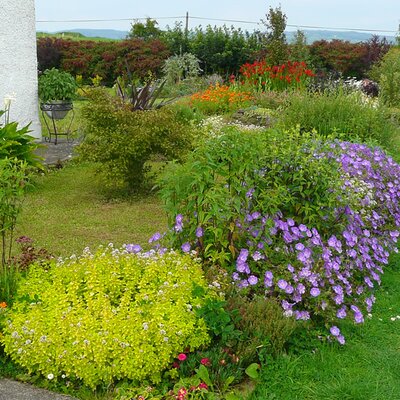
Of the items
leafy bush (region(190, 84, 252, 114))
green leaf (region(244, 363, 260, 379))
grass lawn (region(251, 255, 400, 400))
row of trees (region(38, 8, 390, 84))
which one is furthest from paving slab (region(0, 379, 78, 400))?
row of trees (region(38, 8, 390, 84))

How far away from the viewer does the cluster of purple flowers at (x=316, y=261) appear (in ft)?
14.0

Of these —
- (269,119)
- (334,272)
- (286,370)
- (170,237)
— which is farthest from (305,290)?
(269,119)

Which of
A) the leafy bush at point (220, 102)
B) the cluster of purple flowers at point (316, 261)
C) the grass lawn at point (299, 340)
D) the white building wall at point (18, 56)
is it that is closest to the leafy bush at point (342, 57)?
the leafy bush at point (220, 102)

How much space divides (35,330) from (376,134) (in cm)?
705

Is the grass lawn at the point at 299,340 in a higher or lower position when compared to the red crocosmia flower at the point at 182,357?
lower

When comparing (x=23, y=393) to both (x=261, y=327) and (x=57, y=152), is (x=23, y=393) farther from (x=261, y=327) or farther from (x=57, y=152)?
(x=57, y=152)

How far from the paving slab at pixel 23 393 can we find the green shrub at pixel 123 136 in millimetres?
3940

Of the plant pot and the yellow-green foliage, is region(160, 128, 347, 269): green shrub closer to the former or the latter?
the yellow-green foliage

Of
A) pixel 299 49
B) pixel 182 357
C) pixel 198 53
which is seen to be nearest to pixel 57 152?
pixel 182 357

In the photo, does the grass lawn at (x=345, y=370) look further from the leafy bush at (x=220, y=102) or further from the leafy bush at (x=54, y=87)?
the leafy bush at (x=220, y=102)

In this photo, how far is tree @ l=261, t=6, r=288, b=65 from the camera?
716 inches

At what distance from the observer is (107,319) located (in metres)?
3.61

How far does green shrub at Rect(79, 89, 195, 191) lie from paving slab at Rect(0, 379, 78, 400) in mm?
3940

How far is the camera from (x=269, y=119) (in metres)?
12.3
